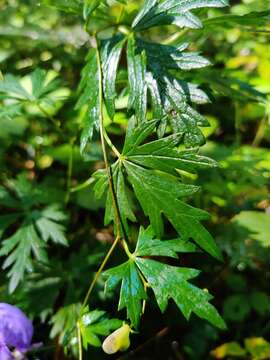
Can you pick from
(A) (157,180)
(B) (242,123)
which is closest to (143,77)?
(A) (157,180)

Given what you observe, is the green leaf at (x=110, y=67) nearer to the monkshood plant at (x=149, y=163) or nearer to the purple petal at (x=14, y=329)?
the monkshood plant at (x=149, y=163)

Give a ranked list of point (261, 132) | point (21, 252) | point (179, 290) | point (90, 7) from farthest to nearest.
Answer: point (261, 132), point (21, 252), point (90, 7), point (179, 290)

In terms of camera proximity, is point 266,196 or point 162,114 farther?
point 266,196

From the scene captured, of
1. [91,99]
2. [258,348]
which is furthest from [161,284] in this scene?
[258,348]

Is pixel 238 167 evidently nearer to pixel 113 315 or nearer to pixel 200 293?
pixel 113 315

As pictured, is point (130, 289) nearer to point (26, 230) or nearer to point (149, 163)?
point (149, 163)

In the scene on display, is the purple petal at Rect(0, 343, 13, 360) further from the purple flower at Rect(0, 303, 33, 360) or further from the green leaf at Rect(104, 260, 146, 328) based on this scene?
the green leaf at Rect(104, 260, 146, 328)

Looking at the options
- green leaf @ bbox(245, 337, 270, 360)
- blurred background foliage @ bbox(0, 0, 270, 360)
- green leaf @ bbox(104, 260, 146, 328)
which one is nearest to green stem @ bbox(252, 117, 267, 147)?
blurred background foliage @ bbox(0, 0, 270, 360)
